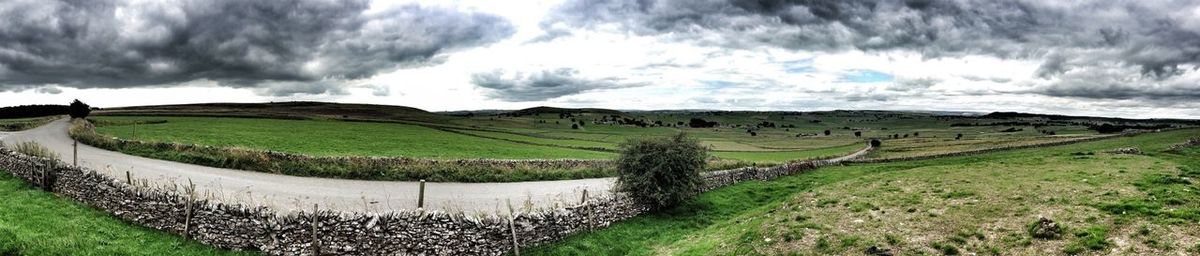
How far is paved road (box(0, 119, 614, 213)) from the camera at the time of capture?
24.7 metres

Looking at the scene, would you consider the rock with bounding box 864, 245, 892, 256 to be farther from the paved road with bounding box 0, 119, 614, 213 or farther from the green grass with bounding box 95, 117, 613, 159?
the green grass with bounding box 95, 117, 613, 159

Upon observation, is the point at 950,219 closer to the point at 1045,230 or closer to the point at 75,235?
the point at 1045,230

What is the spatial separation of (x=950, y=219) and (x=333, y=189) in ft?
83.4

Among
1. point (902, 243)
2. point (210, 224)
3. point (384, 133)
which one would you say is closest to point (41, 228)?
point (210, 224)

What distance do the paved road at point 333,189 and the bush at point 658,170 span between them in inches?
111

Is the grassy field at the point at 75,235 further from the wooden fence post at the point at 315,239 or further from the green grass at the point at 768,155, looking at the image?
the green grass at the point at 768,155

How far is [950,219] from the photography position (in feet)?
58.2

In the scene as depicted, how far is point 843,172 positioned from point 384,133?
2123 inches

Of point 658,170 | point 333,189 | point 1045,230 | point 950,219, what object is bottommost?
point 333,189

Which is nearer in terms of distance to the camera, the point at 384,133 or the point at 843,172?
the point at 843,172

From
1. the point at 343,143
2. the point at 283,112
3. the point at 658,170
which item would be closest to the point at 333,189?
the point at 658,170

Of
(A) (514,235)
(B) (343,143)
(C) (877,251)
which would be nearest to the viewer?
(C) (877,251)

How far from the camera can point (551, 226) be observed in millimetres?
20094

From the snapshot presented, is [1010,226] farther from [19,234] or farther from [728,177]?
[19,234]
